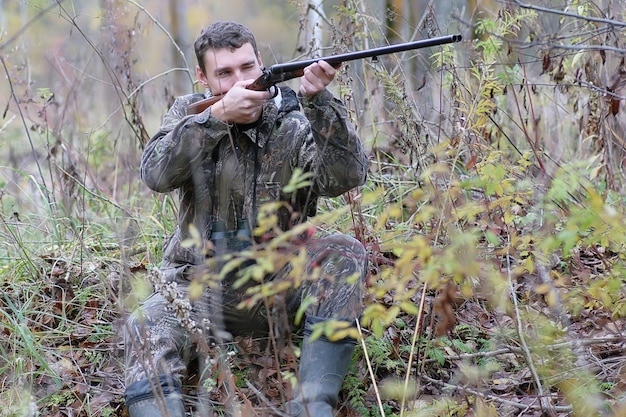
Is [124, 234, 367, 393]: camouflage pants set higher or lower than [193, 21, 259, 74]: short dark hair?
lower

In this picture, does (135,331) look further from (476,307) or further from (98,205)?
(98,205)

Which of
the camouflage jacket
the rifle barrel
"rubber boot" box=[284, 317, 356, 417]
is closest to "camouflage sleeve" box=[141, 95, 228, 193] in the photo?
the camouflage jacket

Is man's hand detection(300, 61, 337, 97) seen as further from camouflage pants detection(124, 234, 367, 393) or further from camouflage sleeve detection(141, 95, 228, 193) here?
camouflage pants detection(124, 234, 367, 393)

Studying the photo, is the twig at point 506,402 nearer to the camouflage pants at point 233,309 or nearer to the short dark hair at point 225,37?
the camouflage pants at point 233,309

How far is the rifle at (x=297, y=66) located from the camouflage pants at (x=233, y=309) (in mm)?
665

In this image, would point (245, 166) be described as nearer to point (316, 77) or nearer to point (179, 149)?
point (179, 149)

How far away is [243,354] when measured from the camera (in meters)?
3.47

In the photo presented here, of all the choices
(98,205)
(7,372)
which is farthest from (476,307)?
(98,205)

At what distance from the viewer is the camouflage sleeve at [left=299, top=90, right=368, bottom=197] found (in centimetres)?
304

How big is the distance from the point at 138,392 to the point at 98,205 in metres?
2.83

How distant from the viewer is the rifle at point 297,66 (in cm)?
273

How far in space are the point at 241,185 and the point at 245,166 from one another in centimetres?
9

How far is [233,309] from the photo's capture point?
3.37m

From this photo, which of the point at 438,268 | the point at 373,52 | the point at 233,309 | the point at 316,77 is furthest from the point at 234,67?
the point at 438,268
